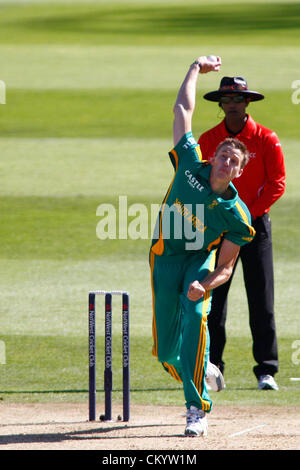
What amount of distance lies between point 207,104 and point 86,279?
12.6 m

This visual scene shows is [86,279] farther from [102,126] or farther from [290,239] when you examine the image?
[102,126]

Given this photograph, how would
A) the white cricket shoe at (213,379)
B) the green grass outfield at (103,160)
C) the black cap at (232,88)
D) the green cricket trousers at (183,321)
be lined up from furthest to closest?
the green grass outfield at (103,160), the black cap at (232,88), the white cricket shoe at (213,379), the green cricket trousers at (183,321)

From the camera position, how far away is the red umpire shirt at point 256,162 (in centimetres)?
702

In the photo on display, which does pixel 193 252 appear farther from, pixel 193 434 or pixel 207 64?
pixel 207 64

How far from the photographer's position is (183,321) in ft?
18.2

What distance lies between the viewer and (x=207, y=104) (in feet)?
74.0

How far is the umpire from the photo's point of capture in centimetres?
701

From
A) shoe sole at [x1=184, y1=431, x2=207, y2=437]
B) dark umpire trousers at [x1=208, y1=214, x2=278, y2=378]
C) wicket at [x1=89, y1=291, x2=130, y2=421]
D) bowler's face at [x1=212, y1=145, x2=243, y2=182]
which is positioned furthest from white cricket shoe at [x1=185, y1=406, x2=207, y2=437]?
dark umpire trousers at [x1=208, y1=214, x2=278, y2=378]

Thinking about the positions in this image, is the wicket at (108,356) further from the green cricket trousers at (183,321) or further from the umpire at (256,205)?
the umpire at (256,205)

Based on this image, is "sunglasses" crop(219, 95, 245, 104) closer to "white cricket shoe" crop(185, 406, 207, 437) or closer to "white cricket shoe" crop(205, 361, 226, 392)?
"white cricket shoe" crop(205, 361, 226, 392)

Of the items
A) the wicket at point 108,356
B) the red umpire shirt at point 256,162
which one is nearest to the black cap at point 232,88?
the red umpire shirt at point 256,162

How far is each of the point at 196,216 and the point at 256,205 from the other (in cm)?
155

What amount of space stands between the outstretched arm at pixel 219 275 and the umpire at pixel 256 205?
1394mm
